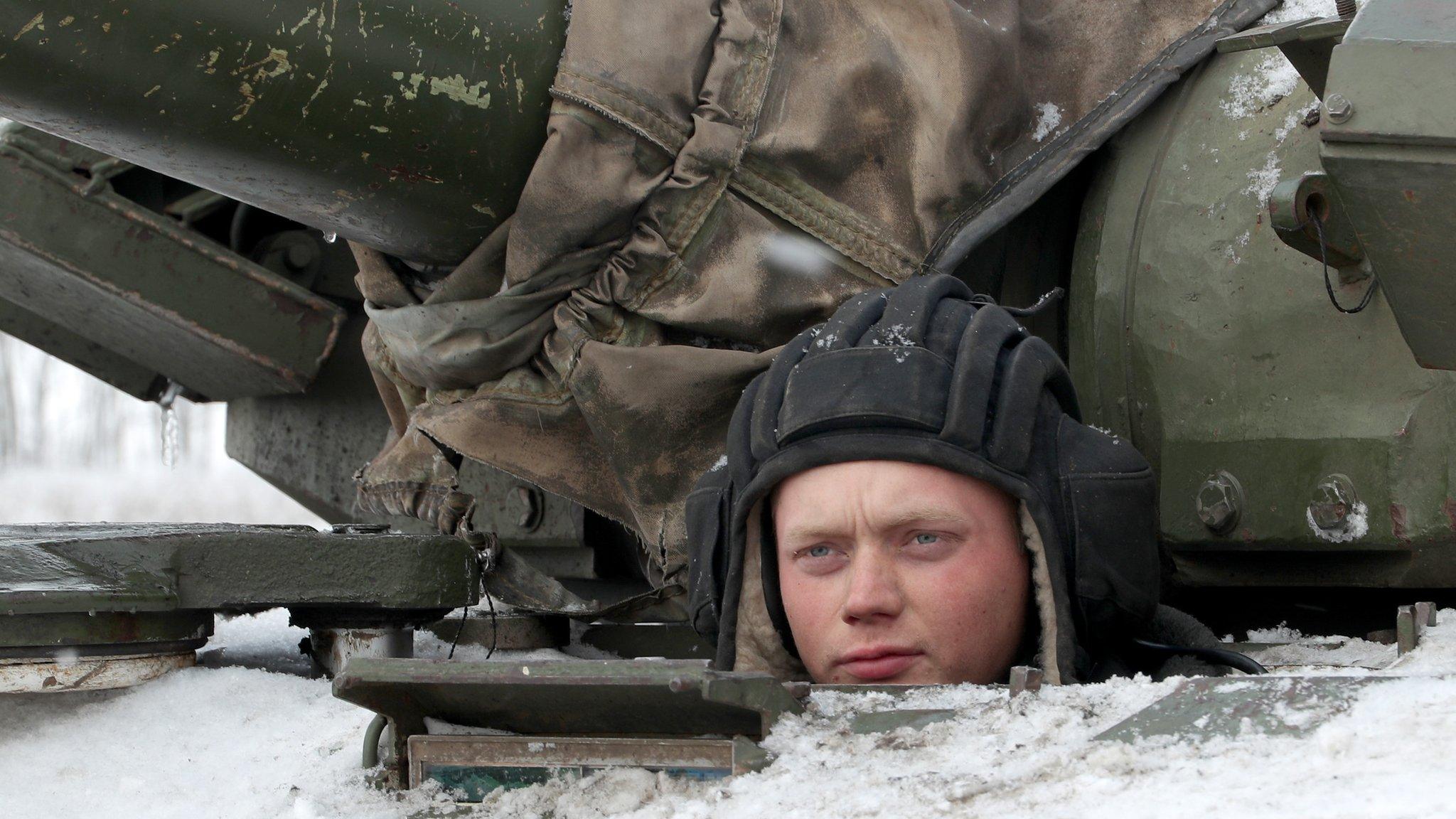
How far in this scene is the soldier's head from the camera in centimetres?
196

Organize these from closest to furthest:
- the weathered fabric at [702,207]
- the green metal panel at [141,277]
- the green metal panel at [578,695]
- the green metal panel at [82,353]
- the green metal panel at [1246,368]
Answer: the green metal panel at [578,695], the green metal panel at [1246,368], the weathered fabric at [702,207], the green metal panel at [141,277], the green metal panel at [82,353]

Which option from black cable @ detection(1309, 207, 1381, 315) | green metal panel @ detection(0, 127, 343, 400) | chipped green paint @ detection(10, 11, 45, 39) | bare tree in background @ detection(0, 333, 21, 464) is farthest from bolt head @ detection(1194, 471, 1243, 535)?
bare tree in background @ detection(0, 333, 21, 464)

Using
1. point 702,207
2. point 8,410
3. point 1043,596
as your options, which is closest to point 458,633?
point 702,207

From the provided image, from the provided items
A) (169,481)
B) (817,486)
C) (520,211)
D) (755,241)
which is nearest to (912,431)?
(817,486)

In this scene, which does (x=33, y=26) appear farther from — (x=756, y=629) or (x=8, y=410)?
(x=8, y=410)

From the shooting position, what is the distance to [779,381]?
2127mm

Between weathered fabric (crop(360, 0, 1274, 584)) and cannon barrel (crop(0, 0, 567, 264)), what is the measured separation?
0.08 metres

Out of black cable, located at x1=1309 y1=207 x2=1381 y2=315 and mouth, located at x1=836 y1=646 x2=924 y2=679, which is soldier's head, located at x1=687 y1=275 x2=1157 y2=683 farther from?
black cable, located at x1=1309 y1=207 x2=1381 y2=315

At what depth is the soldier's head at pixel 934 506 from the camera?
1962mm

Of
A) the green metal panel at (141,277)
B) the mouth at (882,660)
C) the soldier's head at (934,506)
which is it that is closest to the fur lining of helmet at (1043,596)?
the soldier's head at (934,506)

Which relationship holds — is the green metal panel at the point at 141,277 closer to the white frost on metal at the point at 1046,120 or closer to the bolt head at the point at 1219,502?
the white frost on metal at the point at 1046,120

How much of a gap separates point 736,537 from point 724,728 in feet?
2.27

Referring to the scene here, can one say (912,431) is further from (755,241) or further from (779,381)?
(755,241)

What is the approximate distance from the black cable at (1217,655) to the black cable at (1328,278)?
461mm
